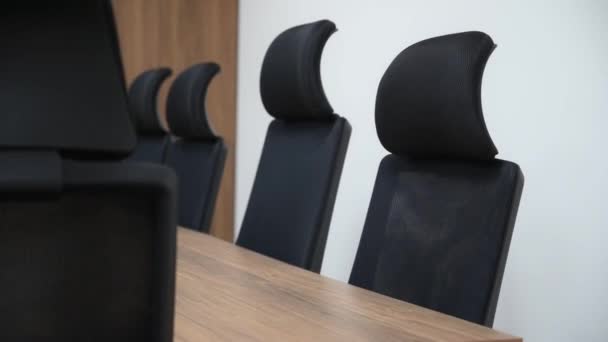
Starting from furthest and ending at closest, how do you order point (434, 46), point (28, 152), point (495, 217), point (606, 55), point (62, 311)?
point (606, 55), point (434, 46), point (495, 217), point (62, 311), point (28, 152)

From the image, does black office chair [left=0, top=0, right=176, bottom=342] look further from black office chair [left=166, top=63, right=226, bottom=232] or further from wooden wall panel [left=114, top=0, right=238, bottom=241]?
wooden wall panel [left=114, top=0, right=238, bottom=241]

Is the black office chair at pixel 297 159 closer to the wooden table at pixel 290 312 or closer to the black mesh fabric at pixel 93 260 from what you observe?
the wooden table at pixel 290 312

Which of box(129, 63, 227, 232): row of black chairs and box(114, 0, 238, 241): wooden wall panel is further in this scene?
box(114, 0, 238, 241): wooden wall panel

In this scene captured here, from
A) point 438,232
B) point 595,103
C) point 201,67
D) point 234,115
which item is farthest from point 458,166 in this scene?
point 234,115

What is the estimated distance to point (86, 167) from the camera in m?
0.65

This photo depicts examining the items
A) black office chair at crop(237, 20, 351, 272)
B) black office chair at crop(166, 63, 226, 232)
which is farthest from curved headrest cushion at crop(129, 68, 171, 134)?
black office chair at crop(237, 20, 351, 272)

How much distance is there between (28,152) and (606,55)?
259cm

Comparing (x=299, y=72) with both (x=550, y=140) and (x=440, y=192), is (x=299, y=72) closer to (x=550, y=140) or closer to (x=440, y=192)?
(x=440, y=192)

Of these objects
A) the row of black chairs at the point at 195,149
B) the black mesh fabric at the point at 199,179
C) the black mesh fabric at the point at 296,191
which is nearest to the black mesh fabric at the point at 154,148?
the row of black chairs at the point at 195,149

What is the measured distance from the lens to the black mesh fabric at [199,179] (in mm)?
3043

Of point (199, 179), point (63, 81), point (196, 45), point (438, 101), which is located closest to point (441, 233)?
point (438, 101)

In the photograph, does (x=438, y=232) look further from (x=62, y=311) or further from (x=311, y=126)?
(x=62, y=311)

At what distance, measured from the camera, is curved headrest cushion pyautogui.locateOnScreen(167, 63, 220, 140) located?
3115mm

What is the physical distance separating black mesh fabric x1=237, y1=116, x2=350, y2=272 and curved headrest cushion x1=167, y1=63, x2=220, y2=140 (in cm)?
73
